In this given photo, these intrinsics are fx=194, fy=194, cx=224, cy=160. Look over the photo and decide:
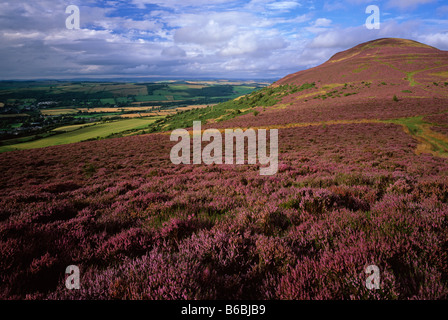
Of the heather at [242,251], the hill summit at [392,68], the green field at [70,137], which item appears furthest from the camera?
the hill summit at [392,68]

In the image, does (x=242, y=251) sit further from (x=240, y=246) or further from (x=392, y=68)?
(x=392, y=68)

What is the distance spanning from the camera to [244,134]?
32.8m

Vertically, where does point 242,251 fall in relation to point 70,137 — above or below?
below

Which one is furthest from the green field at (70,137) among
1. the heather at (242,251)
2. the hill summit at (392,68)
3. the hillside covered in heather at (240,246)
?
the hill summit at (392,68)

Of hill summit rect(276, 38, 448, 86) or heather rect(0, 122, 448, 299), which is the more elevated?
hill summit rect(276, 38, 448, 86)

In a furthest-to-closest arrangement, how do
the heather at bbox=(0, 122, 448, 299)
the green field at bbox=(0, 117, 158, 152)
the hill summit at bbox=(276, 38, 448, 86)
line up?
the hill summit at bbox=(276, 38, 448, 86), the green field at bbox=(0, 117, 158, 152), the heather at bbox=(0, 122, 448, 299)

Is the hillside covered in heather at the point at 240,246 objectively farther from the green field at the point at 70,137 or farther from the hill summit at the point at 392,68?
the hill summit at the point at 392,68

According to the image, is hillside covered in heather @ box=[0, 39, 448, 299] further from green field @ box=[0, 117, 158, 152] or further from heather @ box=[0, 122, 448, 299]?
green field @ box=[0, 117, 158, 152]

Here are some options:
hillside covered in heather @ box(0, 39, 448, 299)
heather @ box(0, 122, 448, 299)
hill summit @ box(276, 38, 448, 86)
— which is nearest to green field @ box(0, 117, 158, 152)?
hillside covered in heather @ box(0, 39, 448, 299)

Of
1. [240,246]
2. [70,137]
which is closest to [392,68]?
[240,246]

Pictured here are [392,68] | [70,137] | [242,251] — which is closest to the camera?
[242,251]

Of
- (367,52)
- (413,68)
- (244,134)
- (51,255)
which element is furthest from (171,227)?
(367,52)

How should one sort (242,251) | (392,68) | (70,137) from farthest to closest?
(392,68)
(70,137)
(242,251)
